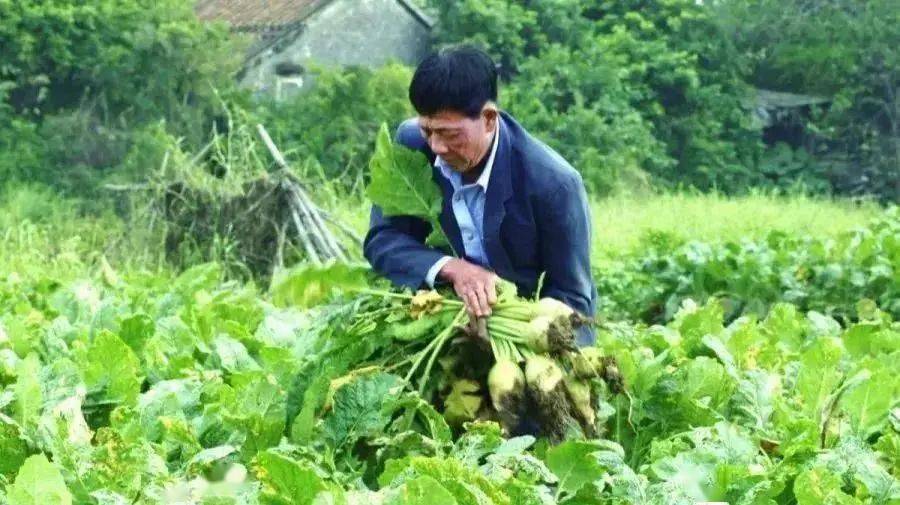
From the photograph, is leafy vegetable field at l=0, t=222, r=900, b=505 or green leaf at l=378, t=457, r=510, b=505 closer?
green leaf at l=378, t=457, r=510, b=505

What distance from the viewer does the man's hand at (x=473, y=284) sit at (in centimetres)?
341

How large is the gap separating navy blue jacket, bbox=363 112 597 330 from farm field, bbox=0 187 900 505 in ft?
0.47

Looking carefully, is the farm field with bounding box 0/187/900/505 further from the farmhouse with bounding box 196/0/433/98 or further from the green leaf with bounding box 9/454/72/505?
the farmhouse with bounding box 196/0/433/98

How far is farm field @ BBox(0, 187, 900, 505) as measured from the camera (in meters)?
2.73

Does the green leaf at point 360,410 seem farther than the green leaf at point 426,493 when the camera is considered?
Yes

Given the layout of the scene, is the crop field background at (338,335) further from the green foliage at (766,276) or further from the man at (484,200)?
the man at (484,200)

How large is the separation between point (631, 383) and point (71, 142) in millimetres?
20240

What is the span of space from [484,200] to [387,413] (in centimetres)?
80

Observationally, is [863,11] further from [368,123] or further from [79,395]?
[79,395]

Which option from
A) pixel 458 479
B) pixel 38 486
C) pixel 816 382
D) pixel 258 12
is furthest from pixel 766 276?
pixel 258 12

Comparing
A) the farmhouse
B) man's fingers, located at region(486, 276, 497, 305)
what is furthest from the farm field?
the farmhouse

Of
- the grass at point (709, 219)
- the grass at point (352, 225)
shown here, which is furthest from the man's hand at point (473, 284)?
the grass at point (709, 219)

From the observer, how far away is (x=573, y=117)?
94.0 feet

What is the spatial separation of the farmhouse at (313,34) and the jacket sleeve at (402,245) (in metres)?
21.9
